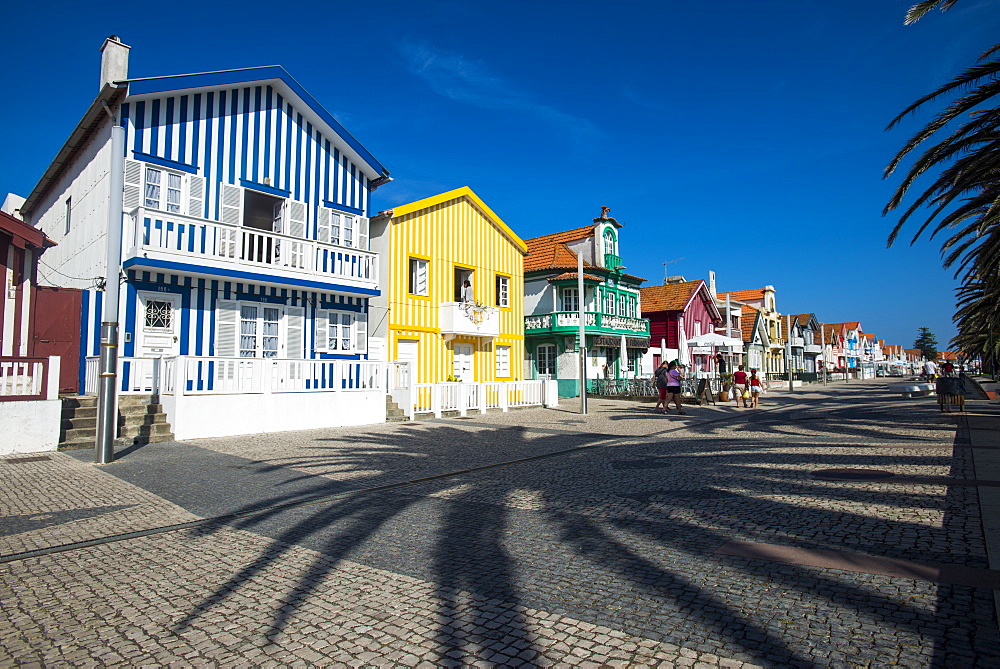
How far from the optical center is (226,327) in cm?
1602

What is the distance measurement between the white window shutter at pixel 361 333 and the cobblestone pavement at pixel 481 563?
911 cm

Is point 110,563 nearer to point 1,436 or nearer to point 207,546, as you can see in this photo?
point 207,546

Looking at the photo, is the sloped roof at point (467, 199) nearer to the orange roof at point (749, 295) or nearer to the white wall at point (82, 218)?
the white wall at point (82, 218)

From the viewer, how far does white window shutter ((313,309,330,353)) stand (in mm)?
17953

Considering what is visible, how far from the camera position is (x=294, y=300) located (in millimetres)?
17406

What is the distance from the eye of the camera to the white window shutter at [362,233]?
19484 mm

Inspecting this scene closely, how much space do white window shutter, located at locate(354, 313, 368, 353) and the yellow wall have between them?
4.36 feet

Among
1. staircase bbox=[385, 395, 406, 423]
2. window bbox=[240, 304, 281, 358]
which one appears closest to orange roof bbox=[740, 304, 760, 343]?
staircase bbox=[385, 395, 406, 423]

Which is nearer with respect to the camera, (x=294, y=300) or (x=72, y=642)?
(x=72, y=642)

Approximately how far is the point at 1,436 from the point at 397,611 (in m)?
10.3

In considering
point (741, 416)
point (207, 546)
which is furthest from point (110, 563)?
point (741, 416)

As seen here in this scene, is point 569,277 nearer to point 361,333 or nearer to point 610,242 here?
point 610,242

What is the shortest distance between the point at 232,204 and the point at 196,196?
93 centimetres

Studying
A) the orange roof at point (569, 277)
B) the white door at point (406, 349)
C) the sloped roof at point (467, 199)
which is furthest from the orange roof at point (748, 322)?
the white door at point (406, 349)
